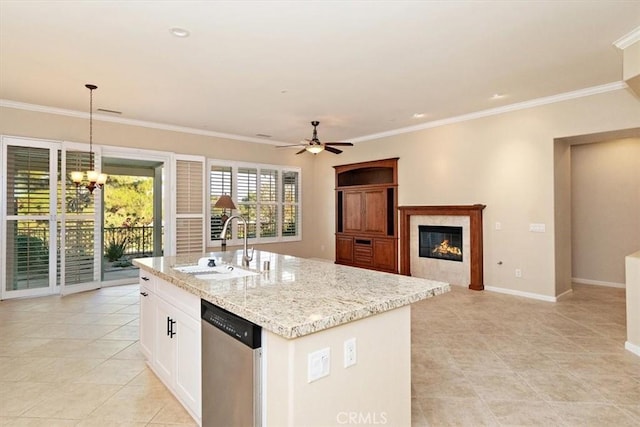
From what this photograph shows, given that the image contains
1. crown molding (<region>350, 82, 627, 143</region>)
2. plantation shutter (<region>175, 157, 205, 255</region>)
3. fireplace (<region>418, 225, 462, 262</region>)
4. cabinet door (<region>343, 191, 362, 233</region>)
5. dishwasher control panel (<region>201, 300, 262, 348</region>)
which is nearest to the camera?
dishwasher control panel (<region>201, 300, 262, 348</region>)

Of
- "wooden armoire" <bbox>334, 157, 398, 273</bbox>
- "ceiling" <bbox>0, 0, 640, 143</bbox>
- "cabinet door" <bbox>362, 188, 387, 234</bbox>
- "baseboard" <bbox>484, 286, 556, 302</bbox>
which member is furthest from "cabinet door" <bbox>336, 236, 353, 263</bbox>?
"ceiling" <bbox>0, 0, 640, 143</bbox>

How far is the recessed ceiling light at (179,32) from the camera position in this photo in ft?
9.87

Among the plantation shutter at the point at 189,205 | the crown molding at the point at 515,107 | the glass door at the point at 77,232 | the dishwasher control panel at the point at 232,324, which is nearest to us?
the dishwasher control panel at the point at 232,324

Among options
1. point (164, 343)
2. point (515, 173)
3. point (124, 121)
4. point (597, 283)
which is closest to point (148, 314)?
point (164, 343)

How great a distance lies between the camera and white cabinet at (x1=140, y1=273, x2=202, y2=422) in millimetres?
2062

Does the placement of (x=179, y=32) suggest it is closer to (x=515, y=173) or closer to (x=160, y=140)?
(x=160, y=140)

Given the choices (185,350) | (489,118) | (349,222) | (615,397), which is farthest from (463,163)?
(185,350)

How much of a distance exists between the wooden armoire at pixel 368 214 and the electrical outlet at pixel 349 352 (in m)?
5.43

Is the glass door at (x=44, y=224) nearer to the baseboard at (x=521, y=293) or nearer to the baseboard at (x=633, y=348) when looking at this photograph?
the baseboard at (x=521, y=293)

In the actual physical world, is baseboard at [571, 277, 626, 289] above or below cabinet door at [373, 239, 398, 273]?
below

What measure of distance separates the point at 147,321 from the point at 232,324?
1629 millimetres

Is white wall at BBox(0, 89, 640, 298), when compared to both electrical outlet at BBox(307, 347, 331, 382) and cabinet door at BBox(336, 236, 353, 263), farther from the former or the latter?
electrical outlet at BBox(307, 347, 331, 382)

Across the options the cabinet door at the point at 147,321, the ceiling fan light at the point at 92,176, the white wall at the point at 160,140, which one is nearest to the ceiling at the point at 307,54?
the white wall at the point at 160,140

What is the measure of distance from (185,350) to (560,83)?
5.12 m
